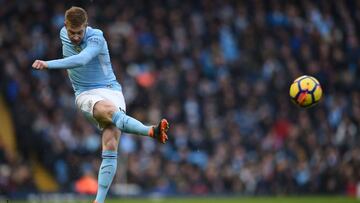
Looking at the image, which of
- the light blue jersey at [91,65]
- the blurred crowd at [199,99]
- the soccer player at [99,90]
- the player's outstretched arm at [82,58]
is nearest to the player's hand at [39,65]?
the player's outstretched arm at [82,58]

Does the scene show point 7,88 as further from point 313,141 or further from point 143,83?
point 313,141

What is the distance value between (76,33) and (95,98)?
33.5 inches

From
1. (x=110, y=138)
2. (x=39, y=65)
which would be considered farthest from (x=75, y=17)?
(x=110, y=138)

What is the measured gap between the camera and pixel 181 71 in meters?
21.1

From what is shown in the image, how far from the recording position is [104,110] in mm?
10859

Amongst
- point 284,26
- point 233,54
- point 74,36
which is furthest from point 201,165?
point 74,36

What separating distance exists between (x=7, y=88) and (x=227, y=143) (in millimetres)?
5095

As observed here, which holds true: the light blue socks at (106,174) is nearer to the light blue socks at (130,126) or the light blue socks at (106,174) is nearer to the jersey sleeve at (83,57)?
the light blue socks at (130,126)

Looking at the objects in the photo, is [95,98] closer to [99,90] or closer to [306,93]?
[99,90]

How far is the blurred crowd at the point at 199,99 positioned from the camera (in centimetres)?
1928

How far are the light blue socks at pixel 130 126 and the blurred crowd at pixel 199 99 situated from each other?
7.86m

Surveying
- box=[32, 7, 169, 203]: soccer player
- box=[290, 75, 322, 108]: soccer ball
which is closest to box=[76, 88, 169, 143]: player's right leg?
box=[32, 7, 169, 203]: soccer player

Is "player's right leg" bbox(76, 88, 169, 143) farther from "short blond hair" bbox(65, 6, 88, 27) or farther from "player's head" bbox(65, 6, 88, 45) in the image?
"short blond hair" bbox(65, 6, 88, 27)

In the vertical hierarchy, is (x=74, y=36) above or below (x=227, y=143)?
above
